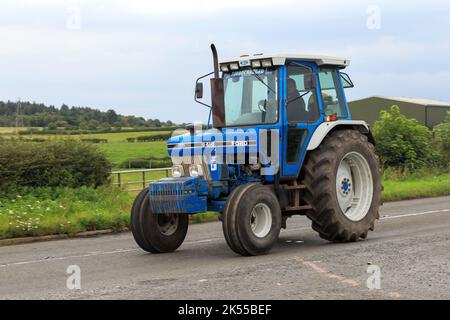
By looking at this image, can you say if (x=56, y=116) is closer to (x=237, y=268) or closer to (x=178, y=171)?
(x=178, y=171)

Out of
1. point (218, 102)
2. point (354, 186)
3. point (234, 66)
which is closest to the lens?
point (218, 102)

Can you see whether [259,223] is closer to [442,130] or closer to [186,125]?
[186,125]

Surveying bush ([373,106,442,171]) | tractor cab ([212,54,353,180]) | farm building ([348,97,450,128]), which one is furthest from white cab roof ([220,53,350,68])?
farm building ([348,97,450,128])

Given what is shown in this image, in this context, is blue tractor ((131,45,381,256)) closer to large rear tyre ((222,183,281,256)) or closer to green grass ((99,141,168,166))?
large rear tyre ((222,183,281,256))

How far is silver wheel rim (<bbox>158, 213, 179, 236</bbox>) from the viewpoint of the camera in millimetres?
12523

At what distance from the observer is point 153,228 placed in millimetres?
12289

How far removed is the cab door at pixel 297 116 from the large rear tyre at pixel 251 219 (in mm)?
892

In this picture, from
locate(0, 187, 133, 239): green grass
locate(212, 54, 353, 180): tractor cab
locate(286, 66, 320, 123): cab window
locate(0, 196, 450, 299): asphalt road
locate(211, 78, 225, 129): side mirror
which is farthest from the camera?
locate(0, 187, 133, 239): green grass

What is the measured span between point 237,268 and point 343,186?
3.59 m

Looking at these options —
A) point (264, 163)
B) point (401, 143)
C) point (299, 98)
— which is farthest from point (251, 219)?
point (401, 143)

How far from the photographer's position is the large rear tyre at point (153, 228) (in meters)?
12.2

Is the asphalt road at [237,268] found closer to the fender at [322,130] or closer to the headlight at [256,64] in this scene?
the fender at [322,130]

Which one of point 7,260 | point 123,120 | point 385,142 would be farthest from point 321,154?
point 123,120

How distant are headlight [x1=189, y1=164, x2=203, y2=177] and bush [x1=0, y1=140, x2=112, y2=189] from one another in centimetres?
690
